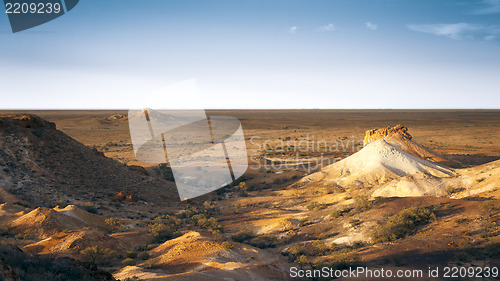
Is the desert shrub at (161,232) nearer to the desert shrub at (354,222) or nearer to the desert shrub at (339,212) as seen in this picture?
the desert shrub at (339,212)

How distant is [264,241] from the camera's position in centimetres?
1329

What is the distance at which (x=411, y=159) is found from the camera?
2336 cm

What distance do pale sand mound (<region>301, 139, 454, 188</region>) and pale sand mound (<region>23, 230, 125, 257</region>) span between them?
16626 mm

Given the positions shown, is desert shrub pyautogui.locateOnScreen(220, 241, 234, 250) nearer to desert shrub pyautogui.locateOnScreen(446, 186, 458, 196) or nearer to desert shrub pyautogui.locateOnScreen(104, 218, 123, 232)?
desert shrub pyautogui.locateOnScreen(104, 218, 123, 232)

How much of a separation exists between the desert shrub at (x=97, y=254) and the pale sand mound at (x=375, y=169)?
16.8m

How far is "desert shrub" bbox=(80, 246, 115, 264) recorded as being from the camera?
10039 mm

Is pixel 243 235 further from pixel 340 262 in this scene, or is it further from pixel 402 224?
pixel 402 224

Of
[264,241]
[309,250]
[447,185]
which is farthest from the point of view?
[447,185]

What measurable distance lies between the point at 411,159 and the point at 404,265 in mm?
16224

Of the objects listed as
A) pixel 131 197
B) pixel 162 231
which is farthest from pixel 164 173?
pixel 162 231

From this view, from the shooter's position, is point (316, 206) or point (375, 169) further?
point (375, 169)

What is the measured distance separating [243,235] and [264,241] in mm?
1305

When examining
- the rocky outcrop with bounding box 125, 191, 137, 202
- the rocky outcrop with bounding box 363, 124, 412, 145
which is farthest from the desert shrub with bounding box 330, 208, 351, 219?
the rocky outcrop with bounding box 363, 124, 412, 145

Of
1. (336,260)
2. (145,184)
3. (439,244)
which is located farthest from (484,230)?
(145,184)
